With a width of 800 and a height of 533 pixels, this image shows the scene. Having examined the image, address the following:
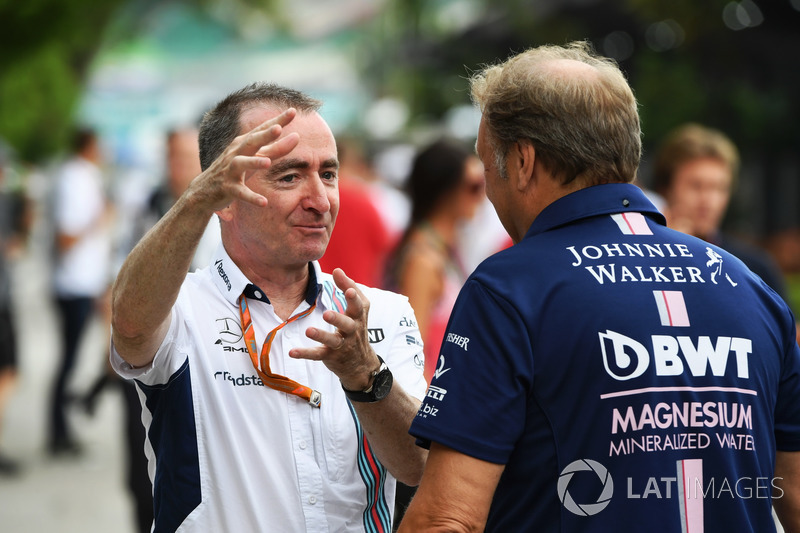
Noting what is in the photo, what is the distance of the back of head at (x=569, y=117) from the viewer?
2303 millimetres

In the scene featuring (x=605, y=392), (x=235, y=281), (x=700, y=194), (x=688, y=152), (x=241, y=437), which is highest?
(x=688, y=152)

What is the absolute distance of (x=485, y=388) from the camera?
2.18 metres

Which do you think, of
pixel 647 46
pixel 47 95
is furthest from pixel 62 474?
pixel 47 95

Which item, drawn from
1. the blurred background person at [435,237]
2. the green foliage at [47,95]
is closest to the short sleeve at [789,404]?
the blurred background person at [435,237]

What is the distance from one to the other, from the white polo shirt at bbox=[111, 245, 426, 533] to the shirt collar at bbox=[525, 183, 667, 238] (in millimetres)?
569

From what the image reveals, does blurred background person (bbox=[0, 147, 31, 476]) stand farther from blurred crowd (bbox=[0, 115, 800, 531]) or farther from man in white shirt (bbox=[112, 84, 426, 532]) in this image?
man in white shirt (bbox=[112, 84, 426, 532])

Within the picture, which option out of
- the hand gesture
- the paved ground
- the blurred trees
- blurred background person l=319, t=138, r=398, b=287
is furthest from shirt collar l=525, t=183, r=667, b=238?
the blurred trees

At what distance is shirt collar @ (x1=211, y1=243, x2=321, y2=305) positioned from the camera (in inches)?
103

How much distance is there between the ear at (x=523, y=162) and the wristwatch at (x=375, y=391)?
534 mm

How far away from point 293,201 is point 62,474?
237 inches

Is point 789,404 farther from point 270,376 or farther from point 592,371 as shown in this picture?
point 270,376

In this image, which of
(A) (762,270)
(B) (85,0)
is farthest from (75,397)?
(A) (762,270)

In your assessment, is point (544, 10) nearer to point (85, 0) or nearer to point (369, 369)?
point (85, 0)

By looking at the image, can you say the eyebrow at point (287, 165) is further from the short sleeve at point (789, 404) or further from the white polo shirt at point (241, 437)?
the short sleeve at point (789, 404)
